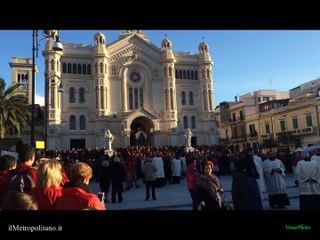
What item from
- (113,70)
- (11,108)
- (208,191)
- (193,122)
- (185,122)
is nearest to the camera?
(208,191)

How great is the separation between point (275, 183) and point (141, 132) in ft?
93.8

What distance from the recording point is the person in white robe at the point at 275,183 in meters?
9.12

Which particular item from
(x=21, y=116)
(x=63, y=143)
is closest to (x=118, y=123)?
(x=63, y=143)

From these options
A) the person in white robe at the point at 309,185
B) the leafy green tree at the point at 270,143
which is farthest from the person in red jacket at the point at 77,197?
the leafy green tree at the point at 270,143

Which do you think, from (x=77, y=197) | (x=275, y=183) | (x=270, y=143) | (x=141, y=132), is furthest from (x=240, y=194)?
(x=270, y=143)

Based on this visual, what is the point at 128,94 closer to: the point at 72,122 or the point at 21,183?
the point at 72,122

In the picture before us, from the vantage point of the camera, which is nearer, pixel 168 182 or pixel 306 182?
pixel 306 182

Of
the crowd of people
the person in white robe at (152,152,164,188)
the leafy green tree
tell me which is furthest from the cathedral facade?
the crowd of people

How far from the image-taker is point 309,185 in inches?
281

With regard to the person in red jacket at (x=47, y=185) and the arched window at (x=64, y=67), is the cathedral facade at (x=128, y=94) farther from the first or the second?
the person in red jacket at (x=47, y=185)

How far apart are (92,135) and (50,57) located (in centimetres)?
991

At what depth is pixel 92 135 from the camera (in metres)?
35.8

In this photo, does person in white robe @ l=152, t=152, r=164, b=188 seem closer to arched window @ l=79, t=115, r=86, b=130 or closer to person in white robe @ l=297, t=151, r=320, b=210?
person in white robe @ l=297, t=151, r=320, b=210
